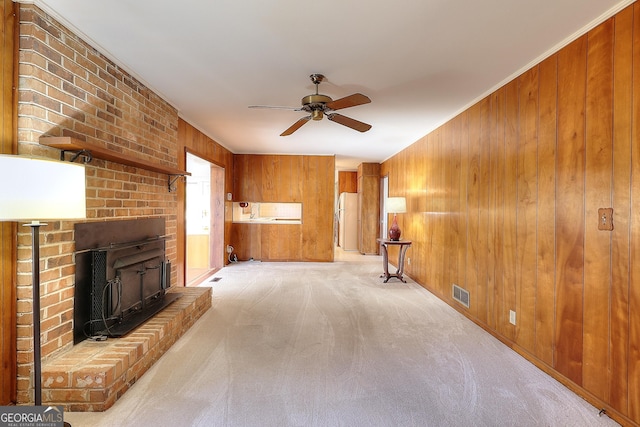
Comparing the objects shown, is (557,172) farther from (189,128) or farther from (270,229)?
(270,229)

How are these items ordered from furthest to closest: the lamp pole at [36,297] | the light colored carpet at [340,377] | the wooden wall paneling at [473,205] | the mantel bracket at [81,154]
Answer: the wooden wall paneling at [473,205], the mantel bracket at [81,154], the light colored carpet at [340,377], the lamp pole at [36,297]

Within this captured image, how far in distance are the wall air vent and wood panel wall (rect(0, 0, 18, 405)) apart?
3.87 metres

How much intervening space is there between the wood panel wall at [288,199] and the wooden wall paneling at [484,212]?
385cm

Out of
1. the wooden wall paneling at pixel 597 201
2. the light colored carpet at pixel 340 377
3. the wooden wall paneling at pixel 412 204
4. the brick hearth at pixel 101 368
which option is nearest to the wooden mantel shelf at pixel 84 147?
the brick hearth at pixel 101 368

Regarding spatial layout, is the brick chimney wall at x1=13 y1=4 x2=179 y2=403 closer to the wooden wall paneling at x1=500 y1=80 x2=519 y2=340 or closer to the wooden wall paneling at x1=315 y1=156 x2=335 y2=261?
the wooden wall paneling at x1=500 y1=80 x2=519 y2=340

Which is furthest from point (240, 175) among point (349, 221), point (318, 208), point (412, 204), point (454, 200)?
point (454, 200)

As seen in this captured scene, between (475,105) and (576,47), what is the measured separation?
4.06 feet

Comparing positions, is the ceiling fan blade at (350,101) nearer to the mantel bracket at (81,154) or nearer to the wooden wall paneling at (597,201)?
the wooden wall paneling at (597,201)

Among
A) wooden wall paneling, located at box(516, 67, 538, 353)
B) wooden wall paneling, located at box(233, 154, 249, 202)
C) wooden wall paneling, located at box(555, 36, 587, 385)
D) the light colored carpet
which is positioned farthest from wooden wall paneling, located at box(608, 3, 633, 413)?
wooden wall paneling, located at box(233, 154, 249, 202)

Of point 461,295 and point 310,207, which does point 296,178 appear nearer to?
point 310,207

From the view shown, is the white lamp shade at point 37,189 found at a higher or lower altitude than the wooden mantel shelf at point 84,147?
lower

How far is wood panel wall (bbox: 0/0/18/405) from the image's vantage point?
166 cm

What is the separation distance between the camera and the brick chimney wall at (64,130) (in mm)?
1745

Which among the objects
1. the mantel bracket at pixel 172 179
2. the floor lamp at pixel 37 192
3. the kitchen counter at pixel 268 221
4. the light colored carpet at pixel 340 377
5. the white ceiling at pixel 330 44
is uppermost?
the white ceiling at pixel 330 44
